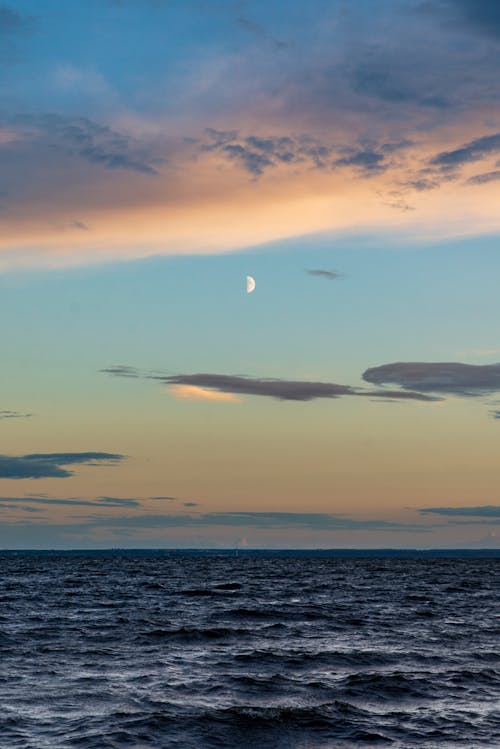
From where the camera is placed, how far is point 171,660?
43.2 meters

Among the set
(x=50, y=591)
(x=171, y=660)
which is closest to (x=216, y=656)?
(x=171, y=660)

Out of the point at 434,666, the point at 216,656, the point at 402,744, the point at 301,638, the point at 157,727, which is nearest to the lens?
the point at 402,744

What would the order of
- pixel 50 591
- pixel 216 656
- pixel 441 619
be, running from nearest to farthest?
pixel 216 656 < pixel 441 619 < pixel 50 591

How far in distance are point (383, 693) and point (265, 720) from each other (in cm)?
692

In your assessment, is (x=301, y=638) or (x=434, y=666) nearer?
(x=434, y=666)

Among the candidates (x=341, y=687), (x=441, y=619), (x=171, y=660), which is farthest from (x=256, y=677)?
(x=441, y=619)

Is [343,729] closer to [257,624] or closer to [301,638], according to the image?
[301,638]

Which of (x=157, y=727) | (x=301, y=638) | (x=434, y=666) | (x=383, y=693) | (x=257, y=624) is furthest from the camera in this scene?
(x=257, y=624)

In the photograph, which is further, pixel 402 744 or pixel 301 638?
pixel 301 638

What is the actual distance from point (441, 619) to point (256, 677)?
34.0m

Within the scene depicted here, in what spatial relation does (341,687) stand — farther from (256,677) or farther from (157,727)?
(157,727)

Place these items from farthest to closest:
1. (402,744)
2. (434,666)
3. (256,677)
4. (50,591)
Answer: (50,591) → (434,666) → (256,677) → (402,744)

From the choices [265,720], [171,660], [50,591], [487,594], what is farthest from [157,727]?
[487,594]

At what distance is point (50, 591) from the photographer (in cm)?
10281
